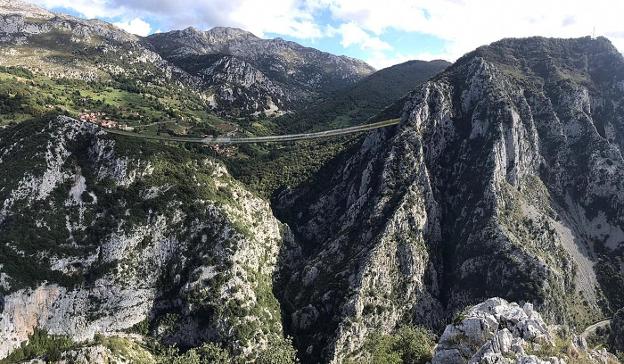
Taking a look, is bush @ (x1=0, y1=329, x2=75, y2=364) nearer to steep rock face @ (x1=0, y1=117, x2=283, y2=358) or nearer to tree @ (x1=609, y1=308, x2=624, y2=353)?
steep rock face @ (x1=0, y1=117, x2=283, y2=358)

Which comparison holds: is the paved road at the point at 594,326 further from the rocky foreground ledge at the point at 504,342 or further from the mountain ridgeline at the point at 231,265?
the rocky foreground ledge at the point at 504,342

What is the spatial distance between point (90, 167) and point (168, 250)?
133 feet

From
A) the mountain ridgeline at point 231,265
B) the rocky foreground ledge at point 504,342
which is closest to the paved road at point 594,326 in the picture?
the mountain ridgeline at point 231,265

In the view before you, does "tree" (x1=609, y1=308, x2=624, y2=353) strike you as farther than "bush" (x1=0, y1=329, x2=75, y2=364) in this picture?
Yes

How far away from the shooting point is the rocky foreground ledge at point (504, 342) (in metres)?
70.0

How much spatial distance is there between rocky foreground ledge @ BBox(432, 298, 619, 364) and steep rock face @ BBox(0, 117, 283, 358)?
7583 cm

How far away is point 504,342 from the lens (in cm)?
7206

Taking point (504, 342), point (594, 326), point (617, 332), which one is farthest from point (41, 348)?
point (617, 332)

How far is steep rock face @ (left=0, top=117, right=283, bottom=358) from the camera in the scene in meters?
134

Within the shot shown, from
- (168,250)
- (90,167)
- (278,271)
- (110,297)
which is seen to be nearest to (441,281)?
(278,271)

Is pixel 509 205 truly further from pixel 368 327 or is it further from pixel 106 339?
pixel 106 339

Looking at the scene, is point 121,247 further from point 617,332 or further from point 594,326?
point 617,332

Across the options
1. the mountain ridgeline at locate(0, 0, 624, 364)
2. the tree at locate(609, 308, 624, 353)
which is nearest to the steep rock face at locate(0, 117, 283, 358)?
the mountain ridgeline at locate(0, 0, 624, 364)

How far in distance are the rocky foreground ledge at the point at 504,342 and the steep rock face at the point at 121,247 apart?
75826mm
